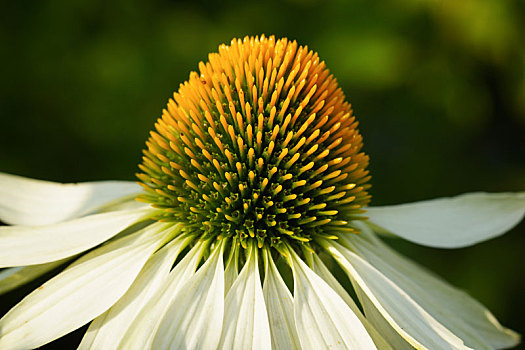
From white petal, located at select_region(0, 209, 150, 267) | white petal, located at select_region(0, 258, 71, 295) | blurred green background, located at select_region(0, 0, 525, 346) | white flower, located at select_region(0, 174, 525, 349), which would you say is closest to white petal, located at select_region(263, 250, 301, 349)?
white flower, located at select_region(0, 174, 525, 349)

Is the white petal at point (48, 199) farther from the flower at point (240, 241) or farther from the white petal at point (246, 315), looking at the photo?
the white petal at point (246, 315)

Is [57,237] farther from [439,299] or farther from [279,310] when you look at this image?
[439,299]

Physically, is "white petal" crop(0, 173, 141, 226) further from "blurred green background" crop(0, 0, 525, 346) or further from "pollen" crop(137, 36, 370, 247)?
"blurred green background" crop(0, 0, 525, 346)

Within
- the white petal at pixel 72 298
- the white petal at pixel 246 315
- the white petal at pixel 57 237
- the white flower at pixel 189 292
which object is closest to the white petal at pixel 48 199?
the white flower at pixel 189 292

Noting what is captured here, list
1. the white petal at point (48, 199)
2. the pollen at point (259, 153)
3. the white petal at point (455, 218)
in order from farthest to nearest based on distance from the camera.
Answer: the white petal at point (455, 218) → the white petal at point (48, 199) → the pollen at point (259, 153)

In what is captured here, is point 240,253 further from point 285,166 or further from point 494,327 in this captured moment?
point 494,327

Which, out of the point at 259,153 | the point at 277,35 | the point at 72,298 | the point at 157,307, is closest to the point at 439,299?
the point at 259,153
